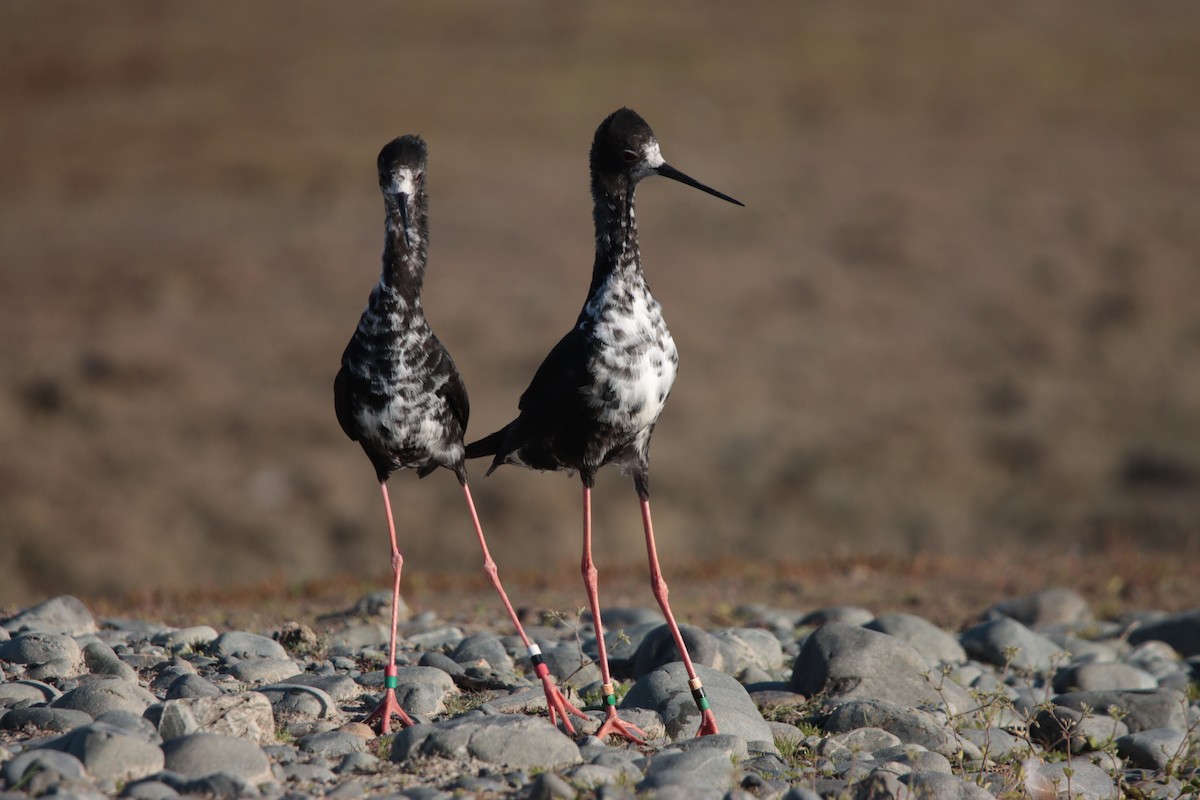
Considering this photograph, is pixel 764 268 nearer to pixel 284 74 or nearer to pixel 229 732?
pixel 284 74

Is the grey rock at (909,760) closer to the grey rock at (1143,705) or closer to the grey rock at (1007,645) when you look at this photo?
the grey rock at (1143,705)

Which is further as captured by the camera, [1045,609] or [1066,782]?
[1045,609]

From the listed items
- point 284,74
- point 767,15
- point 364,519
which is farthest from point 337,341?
point 767,15

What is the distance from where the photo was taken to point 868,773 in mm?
5895

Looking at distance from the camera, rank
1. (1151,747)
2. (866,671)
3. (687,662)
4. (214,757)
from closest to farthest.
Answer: (214,757) < (687,662) < (1151,747) < (866,671)

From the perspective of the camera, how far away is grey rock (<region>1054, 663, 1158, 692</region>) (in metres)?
8.33

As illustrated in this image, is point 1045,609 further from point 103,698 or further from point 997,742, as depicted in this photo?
point 103,698

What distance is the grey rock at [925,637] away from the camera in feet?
28.7

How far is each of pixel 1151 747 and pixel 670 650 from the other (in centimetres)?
269

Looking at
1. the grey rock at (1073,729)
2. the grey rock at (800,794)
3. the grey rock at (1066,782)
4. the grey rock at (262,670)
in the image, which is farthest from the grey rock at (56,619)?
the grey rock at (1073,729)

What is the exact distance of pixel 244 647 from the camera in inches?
293

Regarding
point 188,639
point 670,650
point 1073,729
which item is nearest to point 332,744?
point 188,639

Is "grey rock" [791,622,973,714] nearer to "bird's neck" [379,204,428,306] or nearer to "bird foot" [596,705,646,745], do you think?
"bird foot" [596,705,646,745]

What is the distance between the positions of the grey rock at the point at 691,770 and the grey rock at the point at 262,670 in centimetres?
233
